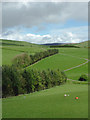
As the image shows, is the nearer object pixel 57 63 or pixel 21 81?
pixel 21 81

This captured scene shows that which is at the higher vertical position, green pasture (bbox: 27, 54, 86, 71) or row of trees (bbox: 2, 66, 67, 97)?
green pasture (bbox: 27, 54, 86, 71)

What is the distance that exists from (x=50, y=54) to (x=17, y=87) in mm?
86414

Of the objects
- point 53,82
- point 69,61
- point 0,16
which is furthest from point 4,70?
point 69,61

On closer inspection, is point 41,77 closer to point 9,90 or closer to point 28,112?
point 9,90

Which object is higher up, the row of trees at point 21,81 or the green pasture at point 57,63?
the green pasture at point 57,63

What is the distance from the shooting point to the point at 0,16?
12.4 meters

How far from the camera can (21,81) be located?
146 ft

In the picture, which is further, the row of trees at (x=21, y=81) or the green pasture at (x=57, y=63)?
the green pasture at (x=57, y=63)

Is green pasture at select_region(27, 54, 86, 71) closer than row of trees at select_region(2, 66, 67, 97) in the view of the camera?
No

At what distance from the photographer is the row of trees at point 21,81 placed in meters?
42.0

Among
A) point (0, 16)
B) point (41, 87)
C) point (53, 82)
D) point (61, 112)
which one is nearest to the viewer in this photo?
point (61, 112)

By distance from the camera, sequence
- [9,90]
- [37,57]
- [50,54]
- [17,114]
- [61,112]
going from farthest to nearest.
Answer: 1. [50,54]
2. [37,57]
3. [9,90]
4. [17,114]
5. [61,112]

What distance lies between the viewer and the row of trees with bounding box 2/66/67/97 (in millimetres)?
41969

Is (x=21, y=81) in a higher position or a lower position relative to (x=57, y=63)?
lower
